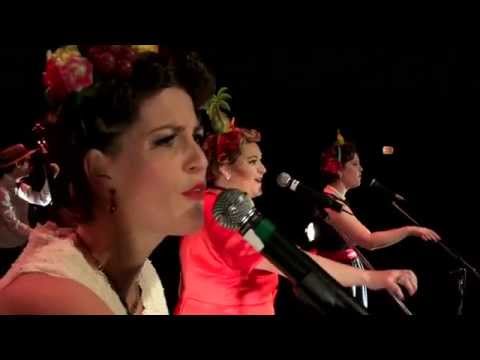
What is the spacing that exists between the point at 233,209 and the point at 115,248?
1.34ft

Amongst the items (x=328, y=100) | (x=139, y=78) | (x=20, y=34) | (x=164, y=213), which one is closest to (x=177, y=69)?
(x=139, y=78)

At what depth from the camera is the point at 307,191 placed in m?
2.93

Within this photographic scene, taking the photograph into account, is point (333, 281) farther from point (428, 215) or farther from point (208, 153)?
point (428, 215)

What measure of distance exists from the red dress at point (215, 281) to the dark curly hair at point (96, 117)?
0.94 m

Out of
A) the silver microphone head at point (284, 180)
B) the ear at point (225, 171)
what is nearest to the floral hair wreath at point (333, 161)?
the silver microphone head at point (284, 180)

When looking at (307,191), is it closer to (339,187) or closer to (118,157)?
(339,187)

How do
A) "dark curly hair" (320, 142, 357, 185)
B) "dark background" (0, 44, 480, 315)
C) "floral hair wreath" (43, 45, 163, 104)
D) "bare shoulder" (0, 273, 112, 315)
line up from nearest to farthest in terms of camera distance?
"bare shoulder" (0, 273, 112, 315) → "floral hair wreath" (43, 45, 163, 104) → "dark background" (0, 44, 480, 315) → "dark curly hair" (320, 142, 357, 185)

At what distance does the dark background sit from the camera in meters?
2.80

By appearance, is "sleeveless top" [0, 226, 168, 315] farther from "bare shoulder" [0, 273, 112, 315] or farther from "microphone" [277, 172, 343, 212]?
"microphone" [277, 172, 343, 212]

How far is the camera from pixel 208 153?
234cm

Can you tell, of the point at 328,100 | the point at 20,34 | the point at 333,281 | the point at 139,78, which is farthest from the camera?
the point at 328,100

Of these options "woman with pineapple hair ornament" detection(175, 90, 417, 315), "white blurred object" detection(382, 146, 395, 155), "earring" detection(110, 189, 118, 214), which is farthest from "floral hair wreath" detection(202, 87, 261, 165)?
"white blurred object" detection(382, 146, 395, 155)

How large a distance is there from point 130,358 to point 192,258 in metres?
1.52

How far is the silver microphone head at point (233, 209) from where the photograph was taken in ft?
2.97
